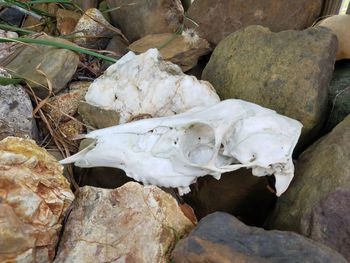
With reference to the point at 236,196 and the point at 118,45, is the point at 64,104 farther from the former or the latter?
the point at 236,196

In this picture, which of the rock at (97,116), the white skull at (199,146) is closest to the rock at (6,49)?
the rock at (97,116)

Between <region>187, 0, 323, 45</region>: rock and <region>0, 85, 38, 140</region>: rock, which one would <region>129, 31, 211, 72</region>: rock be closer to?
<region>187, 0, 323, 45</region>: rock

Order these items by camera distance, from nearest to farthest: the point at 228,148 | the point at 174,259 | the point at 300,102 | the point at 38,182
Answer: the point at 174,259 < the point at 38,182 < the point at 228,148 < the point at 300,102

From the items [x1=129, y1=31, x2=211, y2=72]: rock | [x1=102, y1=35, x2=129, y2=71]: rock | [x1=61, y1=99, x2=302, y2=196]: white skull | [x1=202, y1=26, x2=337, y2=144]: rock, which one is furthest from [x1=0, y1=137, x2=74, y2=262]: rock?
[x1=102, y1=35, x2=129, y2=71]: rock

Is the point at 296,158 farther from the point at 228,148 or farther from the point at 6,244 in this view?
the point at 6,244

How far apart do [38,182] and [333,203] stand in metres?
0.91

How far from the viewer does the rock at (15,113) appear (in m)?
2.20

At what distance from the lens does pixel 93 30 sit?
2879 mm

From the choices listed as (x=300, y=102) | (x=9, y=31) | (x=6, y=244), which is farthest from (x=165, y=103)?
(x=9, y=31)

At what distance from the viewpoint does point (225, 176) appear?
6.45 feet

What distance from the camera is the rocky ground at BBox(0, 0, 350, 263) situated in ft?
5.16

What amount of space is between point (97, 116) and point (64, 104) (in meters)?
0.28

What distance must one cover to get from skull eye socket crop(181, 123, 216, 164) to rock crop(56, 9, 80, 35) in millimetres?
1392

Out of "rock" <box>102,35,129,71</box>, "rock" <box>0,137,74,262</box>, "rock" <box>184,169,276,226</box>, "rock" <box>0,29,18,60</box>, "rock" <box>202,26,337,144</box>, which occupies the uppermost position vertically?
"rock" <box>202,26,337,144</box>
